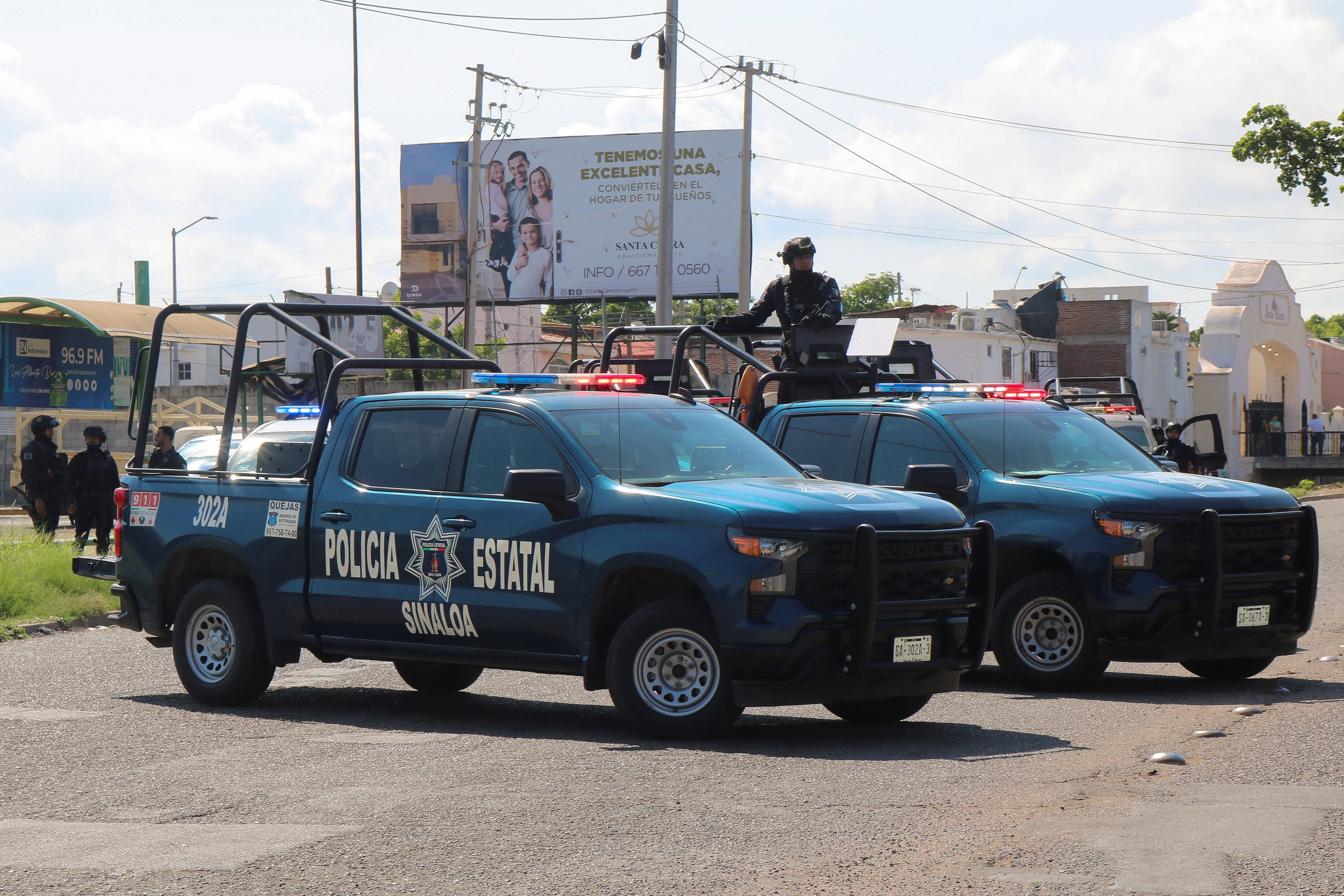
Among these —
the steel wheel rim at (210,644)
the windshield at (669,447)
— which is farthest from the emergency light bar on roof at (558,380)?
the steel wheel rim at (210,644)

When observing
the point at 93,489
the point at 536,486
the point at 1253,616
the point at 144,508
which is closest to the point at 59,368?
the point at 93,489

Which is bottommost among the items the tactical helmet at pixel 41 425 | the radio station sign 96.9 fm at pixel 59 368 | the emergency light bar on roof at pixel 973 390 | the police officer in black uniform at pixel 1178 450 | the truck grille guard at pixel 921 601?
the truck grille guard at pixel 921 601

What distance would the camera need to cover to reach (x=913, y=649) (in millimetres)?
8336

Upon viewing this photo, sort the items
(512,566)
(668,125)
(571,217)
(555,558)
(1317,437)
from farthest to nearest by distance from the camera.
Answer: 1. (1317,437)
2. (571,217)
3. (668,125)
4. (512,566)
5. (555,558)

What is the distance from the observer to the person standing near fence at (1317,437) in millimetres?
59781

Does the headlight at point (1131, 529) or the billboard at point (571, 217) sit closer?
the headlight at point (1131, 529)

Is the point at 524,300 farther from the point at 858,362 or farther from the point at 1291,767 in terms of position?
the point at 1291,767

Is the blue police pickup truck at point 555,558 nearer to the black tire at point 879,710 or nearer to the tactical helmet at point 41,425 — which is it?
the black tire at point 879,710

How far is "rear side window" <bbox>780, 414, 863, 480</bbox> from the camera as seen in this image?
455 inches

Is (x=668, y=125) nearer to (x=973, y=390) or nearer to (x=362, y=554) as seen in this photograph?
(x=973, y=390)

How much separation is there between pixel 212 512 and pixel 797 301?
545 centimetres

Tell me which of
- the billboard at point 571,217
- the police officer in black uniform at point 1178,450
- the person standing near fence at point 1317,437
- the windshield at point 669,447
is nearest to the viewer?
the windshield at point 669,447

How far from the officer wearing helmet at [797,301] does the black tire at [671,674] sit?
215 inches

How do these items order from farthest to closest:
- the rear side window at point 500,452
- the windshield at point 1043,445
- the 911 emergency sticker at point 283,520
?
the windshield at point 1043,445 → the 911 emergency sticker at point 283,520 → the rear side window at point 500,452
